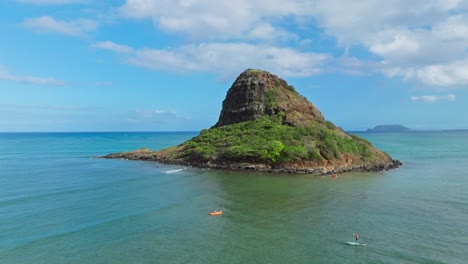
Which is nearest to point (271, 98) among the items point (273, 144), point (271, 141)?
point (271, 141)

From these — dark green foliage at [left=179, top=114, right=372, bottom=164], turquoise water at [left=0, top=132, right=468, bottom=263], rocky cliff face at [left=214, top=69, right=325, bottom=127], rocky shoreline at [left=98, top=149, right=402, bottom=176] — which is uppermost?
rocky cliff face at [left=214, top=69, right=325, bottom=127]

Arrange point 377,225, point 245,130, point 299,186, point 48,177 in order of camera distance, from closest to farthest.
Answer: point 377,225, point 299,186, point 48,177, point 245,130

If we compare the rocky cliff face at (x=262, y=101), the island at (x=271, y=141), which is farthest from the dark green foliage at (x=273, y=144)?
the rocky cliff face at (x=262, y=101)

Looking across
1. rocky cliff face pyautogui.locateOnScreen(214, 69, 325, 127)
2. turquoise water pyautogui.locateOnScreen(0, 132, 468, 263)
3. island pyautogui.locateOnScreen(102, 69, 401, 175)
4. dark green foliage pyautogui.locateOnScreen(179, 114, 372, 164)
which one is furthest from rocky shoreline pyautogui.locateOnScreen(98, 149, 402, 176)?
rocky cliff face pyautogui.locateOnScreen(214, 69, 325, 127)

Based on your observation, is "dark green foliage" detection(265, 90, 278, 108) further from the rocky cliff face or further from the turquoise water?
the turquoise water

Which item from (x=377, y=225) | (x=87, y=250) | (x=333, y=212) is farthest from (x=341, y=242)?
(x=87, y=250)

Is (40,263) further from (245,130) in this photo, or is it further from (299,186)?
(245,130)

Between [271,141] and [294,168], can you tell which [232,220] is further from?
[271,141]
